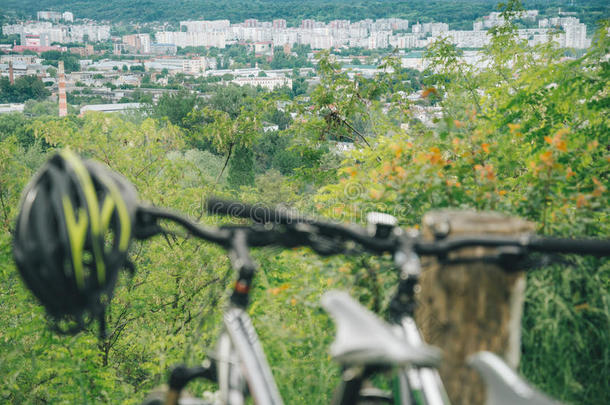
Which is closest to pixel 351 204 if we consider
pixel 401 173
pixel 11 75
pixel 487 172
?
pixel 401 173

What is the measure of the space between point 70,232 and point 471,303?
1241 millimetres

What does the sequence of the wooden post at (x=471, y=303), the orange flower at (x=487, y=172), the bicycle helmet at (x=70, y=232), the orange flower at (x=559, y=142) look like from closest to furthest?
the bicycle helmet at (x=70, y=232) → the wooden post at (x=471, y=303) → the orange flower at (x=559, y=142) → the orange flower at (x=487, y=172)

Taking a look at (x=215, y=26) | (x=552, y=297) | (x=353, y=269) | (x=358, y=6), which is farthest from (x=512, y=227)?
(x=215, y=26)

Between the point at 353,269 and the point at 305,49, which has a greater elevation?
the point at 305,49

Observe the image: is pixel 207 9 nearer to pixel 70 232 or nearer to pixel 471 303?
pixel 471 303

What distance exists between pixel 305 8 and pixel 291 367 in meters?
155

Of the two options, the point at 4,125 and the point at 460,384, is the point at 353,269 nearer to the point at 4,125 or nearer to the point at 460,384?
the point at 460,384

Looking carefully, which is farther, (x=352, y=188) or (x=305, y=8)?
(x=305, y=8)

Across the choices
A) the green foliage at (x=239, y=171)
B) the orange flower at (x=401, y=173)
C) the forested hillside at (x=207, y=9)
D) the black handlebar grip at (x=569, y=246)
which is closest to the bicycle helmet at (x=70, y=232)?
the black handlebar grip at (x=569, y=246)

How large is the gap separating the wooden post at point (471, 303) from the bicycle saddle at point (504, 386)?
1.31 ft

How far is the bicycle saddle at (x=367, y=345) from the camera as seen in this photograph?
1.13 m

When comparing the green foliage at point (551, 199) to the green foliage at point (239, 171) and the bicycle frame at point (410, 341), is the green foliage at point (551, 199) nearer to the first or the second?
the bicycle frame at point (410, 341)

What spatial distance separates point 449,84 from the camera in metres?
11.2

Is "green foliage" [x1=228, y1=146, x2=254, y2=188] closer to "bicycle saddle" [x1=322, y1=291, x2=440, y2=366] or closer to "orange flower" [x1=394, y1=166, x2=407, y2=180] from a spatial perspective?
"orange flower" [x1=394, y1=166, x2=407, y2=180]
